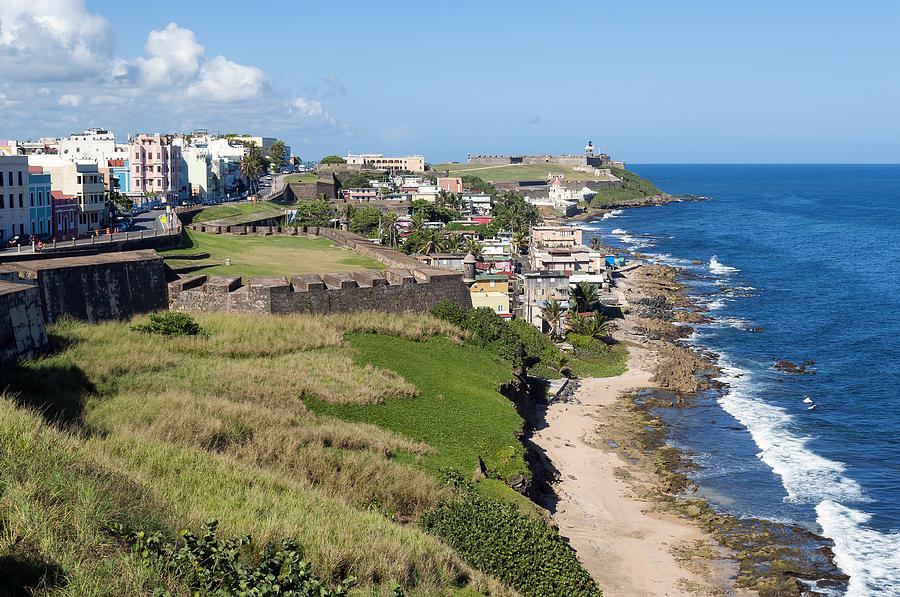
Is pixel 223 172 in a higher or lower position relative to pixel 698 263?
higher

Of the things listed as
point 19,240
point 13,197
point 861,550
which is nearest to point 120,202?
point 13,197

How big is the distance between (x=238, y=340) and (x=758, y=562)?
48.0 feet

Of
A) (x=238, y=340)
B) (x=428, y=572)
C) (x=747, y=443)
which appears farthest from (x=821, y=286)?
(x=428, y=572)

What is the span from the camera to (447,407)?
2114 cm

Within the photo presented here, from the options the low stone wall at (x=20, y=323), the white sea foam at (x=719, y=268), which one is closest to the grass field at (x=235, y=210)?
the low stone wall at (x=20, y=323)

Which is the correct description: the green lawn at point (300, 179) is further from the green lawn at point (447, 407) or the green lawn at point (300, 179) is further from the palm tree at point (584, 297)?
the green lawn at point (447, 407)

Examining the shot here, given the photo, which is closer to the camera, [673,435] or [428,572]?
[428,572]

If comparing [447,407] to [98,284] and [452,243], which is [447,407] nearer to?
A: [98,284]

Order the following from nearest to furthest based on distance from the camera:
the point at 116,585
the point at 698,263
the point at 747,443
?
the point at 116,585, the point at 747,443, the point at 698,263

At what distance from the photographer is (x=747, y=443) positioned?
3038cm

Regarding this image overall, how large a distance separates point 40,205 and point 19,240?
6439 millimetres

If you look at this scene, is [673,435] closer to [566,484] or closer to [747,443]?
[747,443]

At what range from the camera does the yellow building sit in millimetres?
43031

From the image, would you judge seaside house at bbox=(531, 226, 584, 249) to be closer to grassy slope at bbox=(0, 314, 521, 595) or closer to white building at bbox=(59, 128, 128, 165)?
white building at bbox=(59, 128, 128, 165)
